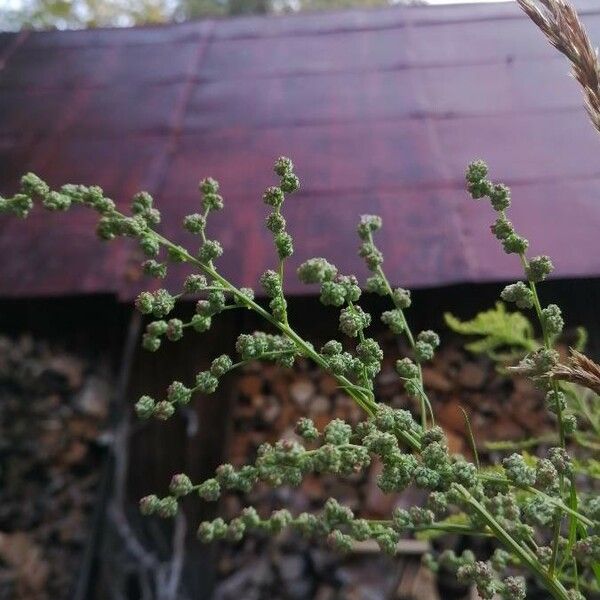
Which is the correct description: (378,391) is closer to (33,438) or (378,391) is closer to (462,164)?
(462,164)

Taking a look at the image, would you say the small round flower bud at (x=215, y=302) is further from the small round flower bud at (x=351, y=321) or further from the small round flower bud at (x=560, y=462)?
the small round flower bud at (x=560, y=462)

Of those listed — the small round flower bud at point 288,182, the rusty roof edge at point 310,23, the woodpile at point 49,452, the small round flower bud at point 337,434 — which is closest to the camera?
the small round flower bud at point 337,434

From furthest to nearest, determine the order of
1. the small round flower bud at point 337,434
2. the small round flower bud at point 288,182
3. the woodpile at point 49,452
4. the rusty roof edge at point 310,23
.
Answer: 1. the rusty roof edge at point 310,23
2. the woodpile at point 49,452
3. the small round flower bud at point 288,182
4. the small round flower bud at point 337,434

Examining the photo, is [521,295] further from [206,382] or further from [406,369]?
[206,382]

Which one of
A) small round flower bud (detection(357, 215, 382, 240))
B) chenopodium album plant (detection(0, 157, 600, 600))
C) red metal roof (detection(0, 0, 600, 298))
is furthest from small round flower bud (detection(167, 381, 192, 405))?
red metal roof (detection(0, 0, 600, 298))

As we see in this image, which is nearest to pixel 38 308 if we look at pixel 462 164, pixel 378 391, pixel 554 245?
pixel 378 391

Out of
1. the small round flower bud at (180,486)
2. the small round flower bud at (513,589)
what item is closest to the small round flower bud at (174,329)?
the small round flower bud at (180,486)

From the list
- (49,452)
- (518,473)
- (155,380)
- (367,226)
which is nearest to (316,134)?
(155,380)
